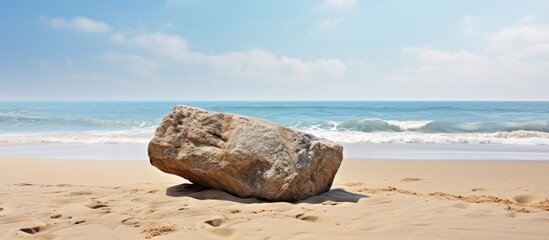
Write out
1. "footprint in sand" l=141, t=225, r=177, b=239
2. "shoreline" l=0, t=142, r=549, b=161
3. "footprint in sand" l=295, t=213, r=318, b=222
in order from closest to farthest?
"footprint in sand" l=141, t=225, r=177, b=239 < "footprint in sand" l=295, t=213, r=318, b=222 < "shoreline" l=0, t=142, r=549, b=161

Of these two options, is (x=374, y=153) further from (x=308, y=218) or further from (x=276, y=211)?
(x=308, y=218)

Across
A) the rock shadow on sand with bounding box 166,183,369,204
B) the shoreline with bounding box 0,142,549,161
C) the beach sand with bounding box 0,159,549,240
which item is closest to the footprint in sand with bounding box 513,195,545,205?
the beach sand with bounding box 0,159,549,240

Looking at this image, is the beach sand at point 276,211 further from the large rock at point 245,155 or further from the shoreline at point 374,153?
the shoreline at point 374,153

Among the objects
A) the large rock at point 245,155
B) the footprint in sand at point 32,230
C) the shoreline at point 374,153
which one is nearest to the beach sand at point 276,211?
the footprint in sand at point 32,230

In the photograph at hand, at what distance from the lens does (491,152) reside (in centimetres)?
1259

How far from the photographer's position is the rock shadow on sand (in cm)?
526

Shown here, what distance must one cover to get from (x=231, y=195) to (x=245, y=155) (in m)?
0.60

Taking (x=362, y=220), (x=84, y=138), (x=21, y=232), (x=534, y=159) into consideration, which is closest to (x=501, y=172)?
(x=534, y=159)

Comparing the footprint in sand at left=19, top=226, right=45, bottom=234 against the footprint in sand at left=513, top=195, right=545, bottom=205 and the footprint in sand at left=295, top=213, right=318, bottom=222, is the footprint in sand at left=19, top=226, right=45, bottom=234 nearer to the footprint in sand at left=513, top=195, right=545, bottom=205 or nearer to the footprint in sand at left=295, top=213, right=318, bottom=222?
the footprint in sand at left=295, top=213, right=318, bottom=222

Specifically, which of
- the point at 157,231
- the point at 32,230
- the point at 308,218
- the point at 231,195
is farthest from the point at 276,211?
the point at 32,230

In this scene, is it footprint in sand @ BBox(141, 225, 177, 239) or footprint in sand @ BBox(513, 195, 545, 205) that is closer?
footprint in sand @ BBox(141, 225, 177, 239)

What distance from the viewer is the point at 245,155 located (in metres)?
5.22

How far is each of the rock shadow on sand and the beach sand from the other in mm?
13

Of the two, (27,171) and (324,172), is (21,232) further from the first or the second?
(27,171)
